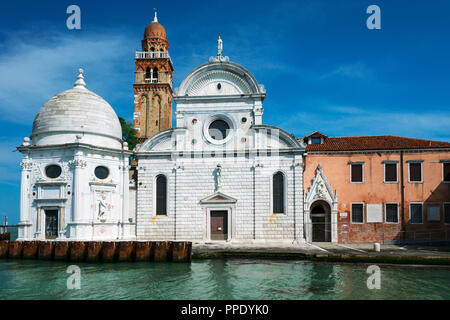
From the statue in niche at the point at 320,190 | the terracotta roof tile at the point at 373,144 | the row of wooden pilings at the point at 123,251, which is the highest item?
the terracotta roof tile at the point at 373,144

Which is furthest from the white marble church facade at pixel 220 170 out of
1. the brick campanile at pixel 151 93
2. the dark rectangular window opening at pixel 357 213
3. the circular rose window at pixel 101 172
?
the brick campanile at pixel 151 93

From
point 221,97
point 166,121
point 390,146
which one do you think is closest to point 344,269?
point 390,146

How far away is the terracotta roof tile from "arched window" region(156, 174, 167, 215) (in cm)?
995

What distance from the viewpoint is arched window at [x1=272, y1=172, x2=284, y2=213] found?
2616 cm

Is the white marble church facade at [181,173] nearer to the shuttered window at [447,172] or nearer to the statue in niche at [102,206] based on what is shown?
the statue in niche at [102,206]

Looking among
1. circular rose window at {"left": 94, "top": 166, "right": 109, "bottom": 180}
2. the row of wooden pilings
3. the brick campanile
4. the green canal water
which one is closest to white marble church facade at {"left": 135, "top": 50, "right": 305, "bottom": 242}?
circular rose window at {"left": 94, "top": 166, "right": 109, "bottom": 180}

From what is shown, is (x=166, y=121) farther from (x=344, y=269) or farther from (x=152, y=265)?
(x=344, y=269)

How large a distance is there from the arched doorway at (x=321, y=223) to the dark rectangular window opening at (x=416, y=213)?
5.14 metres

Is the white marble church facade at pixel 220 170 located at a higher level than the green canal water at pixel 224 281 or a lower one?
higher

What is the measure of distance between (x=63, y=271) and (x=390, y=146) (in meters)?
20.8

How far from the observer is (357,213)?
26.5 meters

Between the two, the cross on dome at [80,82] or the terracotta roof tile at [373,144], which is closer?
the terracotta roof tile at [373,144]

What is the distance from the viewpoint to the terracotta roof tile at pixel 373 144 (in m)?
26.4
